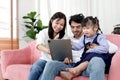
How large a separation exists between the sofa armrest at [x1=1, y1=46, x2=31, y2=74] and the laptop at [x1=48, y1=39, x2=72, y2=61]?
3.34 ft

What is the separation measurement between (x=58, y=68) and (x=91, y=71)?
307mm

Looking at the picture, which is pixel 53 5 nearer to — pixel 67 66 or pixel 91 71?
pixel 67 66

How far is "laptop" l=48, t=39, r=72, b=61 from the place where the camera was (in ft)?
7.18

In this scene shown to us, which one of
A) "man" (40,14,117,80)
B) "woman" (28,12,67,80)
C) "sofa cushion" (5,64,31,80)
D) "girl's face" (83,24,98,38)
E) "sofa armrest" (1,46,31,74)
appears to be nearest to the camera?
"man" (40,14,117,80)

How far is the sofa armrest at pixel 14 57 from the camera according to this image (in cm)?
307

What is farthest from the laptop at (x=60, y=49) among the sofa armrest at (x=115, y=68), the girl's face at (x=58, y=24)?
the sofa armrest at (x=115, y=68)

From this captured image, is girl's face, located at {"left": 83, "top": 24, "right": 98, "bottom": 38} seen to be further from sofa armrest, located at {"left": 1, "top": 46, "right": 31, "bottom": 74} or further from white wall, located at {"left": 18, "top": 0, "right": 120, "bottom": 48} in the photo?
white wall, located at {"left": 18, "top": 0, "right": 120, "bottom": 48}

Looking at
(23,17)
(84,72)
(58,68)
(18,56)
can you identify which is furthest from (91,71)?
(23,17)

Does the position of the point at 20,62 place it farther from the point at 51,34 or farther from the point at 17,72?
the point at 51,34

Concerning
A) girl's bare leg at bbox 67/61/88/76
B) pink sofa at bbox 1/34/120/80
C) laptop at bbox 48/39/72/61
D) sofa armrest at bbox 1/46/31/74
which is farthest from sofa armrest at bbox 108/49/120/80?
sofa armrest at bbox 1/46/31/74

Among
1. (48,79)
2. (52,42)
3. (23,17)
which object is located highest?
(23,17)

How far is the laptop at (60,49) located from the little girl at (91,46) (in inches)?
5.9

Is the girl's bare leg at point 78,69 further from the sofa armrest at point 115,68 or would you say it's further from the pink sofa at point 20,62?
the sofa armrest at point 115,68

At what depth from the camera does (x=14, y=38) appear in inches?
170
